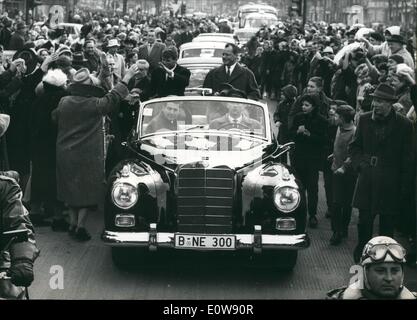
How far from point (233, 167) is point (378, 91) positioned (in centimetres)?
157

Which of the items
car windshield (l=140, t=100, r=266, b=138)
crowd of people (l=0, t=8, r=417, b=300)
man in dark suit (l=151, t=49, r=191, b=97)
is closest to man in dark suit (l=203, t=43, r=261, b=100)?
crowd of people (l=0, t=8, r=417, b=300)

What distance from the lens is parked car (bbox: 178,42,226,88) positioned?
23047mm

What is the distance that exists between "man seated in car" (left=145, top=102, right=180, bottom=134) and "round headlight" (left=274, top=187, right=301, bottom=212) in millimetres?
1771

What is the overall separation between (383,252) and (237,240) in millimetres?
3330

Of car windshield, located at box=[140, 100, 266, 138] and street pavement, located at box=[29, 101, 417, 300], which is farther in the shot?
car windshield, located at box=[140, 100, 266, 138]

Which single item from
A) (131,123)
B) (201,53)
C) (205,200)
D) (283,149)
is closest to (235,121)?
(283,149)

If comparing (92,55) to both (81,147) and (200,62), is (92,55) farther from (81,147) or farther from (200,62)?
(200,62)

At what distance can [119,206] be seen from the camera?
9.13 metres

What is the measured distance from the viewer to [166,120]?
10.6 metres

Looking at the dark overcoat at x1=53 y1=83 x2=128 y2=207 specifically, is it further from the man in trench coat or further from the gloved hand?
the gloved hand

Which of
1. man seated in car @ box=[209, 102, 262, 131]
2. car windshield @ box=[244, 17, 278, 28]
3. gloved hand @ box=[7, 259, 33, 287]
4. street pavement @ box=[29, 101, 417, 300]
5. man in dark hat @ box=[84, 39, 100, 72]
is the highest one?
man in dark hat @ box=[84, 39, 100, 72]

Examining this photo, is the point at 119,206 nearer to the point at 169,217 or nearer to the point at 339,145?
the point at 169,217
